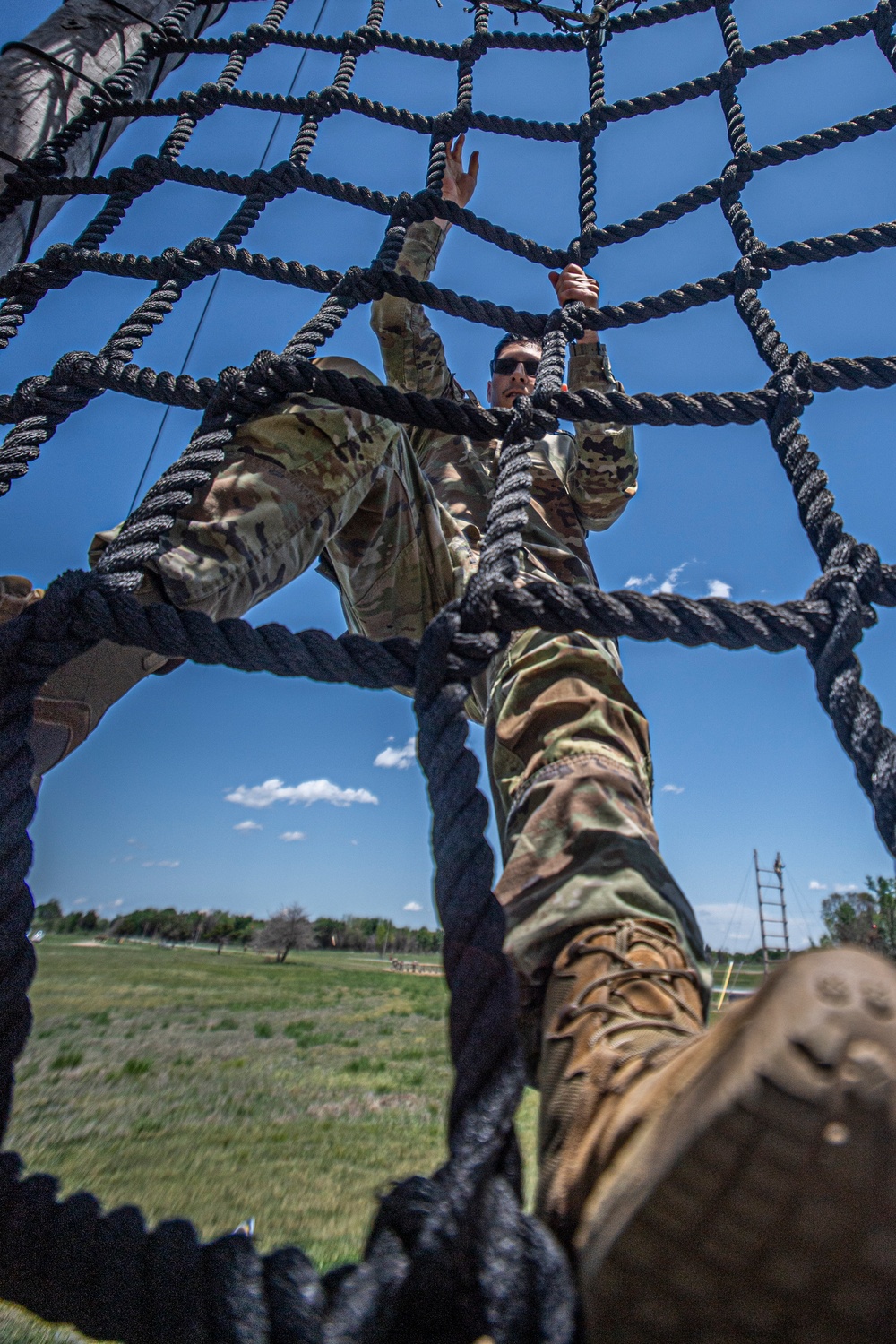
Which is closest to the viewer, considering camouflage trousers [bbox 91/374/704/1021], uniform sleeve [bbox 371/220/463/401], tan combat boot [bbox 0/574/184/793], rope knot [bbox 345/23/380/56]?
camouflage trousers [bbox 91/374/704/1021]

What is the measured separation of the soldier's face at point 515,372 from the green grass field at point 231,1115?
5.34 ft

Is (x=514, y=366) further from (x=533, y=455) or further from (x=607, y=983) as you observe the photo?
(x=607, y=983)

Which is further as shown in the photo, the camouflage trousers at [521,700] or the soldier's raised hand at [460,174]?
the soldier's raised hand at [460,174]

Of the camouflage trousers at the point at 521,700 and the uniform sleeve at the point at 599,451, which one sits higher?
the uniform sleeve at the point at 599,451

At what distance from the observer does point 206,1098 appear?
4.49 feet

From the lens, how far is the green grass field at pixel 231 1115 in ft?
2.88

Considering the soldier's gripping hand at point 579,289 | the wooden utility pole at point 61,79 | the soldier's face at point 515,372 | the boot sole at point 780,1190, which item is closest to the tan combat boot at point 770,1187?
the boot sole at point 780,1190

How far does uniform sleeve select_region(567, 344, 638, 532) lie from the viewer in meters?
1.45

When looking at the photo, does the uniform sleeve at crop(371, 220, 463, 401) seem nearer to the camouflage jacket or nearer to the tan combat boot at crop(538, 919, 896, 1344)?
the camouflage jacket

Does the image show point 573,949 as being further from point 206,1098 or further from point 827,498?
point 206,1098

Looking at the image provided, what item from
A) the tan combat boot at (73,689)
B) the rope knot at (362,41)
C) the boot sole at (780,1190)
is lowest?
the boot sole at (780,1190)

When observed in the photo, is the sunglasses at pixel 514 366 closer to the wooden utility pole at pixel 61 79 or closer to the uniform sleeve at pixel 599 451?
the uniform sleeve at pixel 599 451

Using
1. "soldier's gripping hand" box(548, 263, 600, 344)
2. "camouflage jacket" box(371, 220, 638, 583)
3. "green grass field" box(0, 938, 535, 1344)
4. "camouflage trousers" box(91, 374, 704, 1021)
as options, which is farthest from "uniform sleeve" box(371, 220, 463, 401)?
"green grass field" box(0, 938, 535, 1344)

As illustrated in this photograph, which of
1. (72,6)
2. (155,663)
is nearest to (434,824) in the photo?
(155,663)
